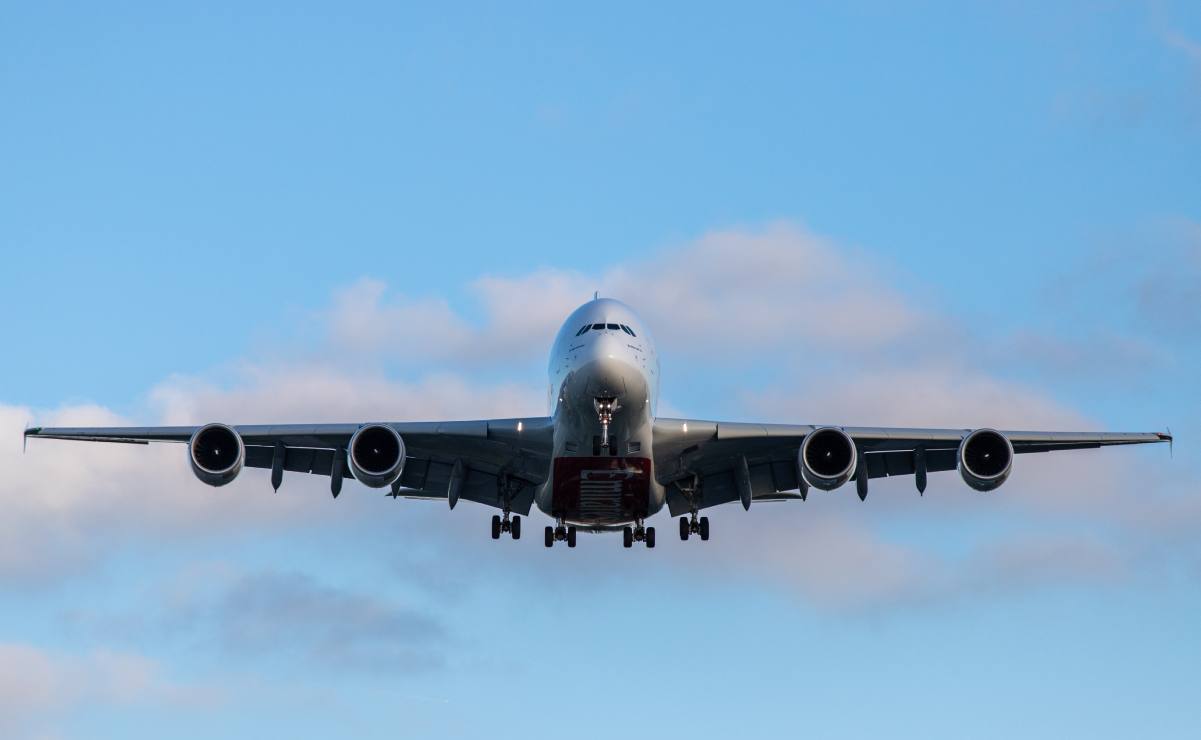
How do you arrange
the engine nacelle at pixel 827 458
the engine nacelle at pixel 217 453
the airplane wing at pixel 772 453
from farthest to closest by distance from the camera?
the airplane wing at pixel 772 453 → the engine nacelle at pixel 217 453 → the engine nacelle at pixel 827 458

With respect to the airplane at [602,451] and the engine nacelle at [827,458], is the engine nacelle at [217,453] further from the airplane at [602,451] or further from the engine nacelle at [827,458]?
the engine nacelle at [827,458]

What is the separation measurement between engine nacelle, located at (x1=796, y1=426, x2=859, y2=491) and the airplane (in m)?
0.03

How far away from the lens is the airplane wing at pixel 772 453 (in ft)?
126

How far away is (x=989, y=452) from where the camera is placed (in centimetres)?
3753

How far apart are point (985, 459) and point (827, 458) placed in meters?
3.60

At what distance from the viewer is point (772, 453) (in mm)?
39969

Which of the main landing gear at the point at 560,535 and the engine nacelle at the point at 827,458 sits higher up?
the engine nacelle at the point at 827,458

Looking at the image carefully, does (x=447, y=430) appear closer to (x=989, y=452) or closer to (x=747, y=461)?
(x=747, y=461)

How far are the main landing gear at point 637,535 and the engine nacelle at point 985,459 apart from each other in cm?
830

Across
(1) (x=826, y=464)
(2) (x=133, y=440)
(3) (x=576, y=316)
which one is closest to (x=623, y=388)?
(3) (x=576, y=316)

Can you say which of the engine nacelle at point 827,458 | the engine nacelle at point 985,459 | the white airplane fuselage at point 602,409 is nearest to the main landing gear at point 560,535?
the white airplane fuselage at point 602,409

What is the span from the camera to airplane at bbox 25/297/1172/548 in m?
35.7

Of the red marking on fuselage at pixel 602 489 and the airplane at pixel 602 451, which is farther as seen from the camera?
the red marking on fuselage at pixel 602 489

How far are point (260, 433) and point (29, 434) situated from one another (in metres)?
5.05
